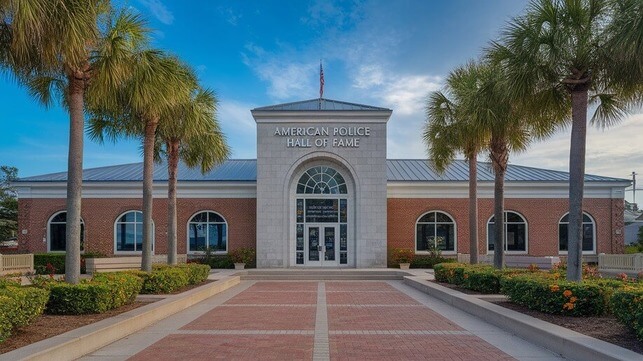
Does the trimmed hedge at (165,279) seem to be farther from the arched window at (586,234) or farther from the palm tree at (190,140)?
the arched window at (586,234)

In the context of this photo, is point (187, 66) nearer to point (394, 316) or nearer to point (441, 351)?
point (394, 316)

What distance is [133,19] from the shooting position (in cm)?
1334

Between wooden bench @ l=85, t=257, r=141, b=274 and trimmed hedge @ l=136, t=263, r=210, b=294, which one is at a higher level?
trimmed hedge @ l=136, t=263, r=210, b=294

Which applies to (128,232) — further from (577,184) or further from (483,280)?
(577,184)

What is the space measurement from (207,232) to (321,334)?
69.4 feet

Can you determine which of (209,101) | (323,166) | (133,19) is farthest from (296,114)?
(133,19)

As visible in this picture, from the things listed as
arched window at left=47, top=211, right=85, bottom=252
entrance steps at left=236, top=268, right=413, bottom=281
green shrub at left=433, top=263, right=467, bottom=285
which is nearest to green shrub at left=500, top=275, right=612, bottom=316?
green shrub at left=433, top=263, right=467, bottom=285

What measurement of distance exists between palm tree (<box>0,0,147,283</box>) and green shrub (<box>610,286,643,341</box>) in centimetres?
1052

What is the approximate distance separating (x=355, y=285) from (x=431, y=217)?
1019cm

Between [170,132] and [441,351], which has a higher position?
[170,132]

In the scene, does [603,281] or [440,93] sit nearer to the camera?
[603,281]

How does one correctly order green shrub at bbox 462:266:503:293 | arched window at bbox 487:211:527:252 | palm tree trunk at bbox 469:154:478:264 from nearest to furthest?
green shrub at bbox 462:266:503:293, palm tree trunk at bbox 469:154:478:264, arched window at bbox 487:211:527:252

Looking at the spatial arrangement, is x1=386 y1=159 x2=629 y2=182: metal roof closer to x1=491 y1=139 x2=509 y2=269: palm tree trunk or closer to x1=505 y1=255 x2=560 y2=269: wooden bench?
x1=505 y1=255 x2=560 y2=269: wooden bench

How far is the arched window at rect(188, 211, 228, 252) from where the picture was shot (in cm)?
3091
